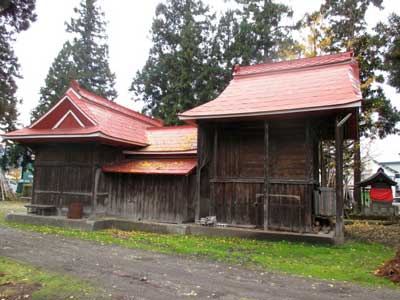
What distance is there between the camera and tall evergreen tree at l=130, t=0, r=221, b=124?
28719mm

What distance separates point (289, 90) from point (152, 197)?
636 cm

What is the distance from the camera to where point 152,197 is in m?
12.5

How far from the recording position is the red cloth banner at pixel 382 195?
17375 mm

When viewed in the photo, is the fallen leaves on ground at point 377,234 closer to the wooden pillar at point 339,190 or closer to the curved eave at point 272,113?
the wooden pillar at point 339,190

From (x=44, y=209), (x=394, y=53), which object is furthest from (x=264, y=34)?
(x=44, y=209)

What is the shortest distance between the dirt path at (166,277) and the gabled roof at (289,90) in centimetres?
491

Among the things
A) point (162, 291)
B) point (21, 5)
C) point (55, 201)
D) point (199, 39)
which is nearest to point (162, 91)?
Result: point (199, 39)

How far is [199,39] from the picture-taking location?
1186 inches

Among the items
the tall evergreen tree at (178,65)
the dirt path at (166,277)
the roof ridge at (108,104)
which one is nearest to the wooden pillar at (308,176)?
the dirt path at (166,277)

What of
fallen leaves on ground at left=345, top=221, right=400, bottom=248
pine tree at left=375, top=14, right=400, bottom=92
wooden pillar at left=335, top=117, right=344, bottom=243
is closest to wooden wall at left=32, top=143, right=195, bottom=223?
wooden pillar at left=335, top=117, right=344, bottom=243

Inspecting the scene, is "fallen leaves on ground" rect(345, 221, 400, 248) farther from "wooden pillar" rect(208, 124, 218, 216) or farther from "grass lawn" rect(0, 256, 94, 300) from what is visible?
"grass lawn" rect(0, 256, 94, 300)

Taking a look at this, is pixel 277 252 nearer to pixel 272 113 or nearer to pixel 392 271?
pixel 392 271

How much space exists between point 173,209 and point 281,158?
4.34m

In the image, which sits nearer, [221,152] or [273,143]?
[273,143]
